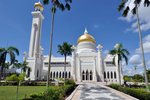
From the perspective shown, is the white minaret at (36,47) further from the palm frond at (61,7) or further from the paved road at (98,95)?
the palm frond at (61,7)

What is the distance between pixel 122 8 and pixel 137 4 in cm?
198

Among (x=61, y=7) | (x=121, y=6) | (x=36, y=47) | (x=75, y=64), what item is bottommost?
(x=75, y=64)

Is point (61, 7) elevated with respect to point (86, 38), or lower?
lower

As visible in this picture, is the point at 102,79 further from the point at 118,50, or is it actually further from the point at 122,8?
the point at 122,8

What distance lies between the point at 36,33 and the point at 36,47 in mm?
6277

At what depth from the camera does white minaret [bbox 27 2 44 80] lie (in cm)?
6028

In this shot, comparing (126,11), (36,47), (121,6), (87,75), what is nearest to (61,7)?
(121,6)

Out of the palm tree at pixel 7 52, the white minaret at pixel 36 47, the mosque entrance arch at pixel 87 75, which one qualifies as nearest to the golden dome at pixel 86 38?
the mosque entrance arch at pixel 87 75

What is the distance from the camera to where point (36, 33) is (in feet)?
214

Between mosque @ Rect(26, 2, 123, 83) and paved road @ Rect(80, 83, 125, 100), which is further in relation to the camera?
mosque @ Rect(26, 2, 123, 83)

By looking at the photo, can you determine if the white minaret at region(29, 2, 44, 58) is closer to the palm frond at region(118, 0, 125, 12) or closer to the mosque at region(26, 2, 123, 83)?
the mosque at region(26, 2, 123, 83)

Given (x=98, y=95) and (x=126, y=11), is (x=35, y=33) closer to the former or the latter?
(x=126, y=11)

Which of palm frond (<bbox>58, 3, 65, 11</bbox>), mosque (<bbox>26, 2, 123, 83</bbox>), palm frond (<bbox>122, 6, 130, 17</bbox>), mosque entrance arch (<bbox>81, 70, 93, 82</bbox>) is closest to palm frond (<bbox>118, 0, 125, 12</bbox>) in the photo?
palm frond (<bbox>122, 6, 130, 17</bbox>)

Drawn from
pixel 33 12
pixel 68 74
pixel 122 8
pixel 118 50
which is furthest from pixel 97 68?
pixel 122 8
